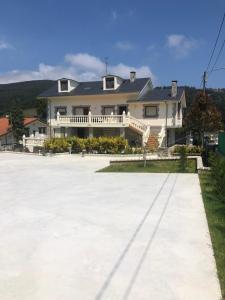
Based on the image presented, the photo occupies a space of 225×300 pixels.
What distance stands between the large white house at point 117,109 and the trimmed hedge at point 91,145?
8.19 feet

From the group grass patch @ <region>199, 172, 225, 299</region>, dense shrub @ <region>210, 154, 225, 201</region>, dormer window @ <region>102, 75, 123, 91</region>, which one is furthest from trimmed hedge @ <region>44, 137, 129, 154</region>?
dense shrub @ <region>210, 154, 225, 201</region>

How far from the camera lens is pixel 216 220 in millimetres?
7398

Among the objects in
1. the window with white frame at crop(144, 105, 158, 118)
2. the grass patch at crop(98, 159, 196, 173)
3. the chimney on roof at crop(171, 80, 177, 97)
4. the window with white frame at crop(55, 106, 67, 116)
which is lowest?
the grass patch at crop(98, 159, 196, 173)

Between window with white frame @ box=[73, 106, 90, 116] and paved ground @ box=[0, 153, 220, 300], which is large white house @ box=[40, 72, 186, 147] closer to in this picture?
window with white frame @ box=[73, 106, 90, 116]

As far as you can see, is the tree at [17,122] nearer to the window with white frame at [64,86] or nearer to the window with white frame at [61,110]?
the window with white frame at [61,110]

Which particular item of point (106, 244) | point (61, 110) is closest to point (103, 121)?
point (61, 110)

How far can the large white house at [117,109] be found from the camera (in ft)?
89.6

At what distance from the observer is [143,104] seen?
28.9 metres

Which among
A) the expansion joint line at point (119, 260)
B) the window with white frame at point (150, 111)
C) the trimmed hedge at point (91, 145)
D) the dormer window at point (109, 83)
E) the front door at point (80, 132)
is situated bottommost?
the expansion joint line at point (119, 260)

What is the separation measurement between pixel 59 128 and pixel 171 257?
87.2 ft

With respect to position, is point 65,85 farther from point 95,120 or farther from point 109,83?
point 95,120

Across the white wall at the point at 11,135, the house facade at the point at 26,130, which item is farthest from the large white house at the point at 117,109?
the white wall at the point at 11,135

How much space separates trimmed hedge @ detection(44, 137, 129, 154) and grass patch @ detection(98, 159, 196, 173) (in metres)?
5.48

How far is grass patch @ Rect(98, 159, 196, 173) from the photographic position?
15220mm
